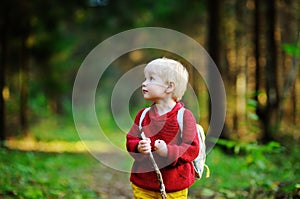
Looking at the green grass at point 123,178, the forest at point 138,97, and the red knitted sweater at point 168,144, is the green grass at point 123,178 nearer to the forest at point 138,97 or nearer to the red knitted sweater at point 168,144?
the forest at point 138,97

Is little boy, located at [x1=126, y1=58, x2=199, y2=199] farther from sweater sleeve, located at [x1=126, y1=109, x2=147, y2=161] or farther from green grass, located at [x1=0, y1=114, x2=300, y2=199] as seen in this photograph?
green grass, located at [x1=0, y1=114, x2=300, y2=199]

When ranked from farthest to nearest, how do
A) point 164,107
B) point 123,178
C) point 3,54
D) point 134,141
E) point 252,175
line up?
point 3,54
point 123,178
point 252,175
point 164,107
point 134,141

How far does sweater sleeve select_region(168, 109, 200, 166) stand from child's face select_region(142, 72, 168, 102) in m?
0.26

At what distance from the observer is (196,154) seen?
377 cm

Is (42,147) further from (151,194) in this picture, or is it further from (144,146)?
(144,146)

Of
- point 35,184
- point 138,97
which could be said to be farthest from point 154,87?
point 138,97

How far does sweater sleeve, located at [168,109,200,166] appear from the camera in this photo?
12.0 feet

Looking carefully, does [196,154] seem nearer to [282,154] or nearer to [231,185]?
[231,185]

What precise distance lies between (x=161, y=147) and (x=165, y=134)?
0.21m

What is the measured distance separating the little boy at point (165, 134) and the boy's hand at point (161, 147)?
0.14 ft

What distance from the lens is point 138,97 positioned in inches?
1147

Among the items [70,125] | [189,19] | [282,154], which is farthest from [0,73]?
[70,125]

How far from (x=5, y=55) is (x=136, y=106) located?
15228 millimetres

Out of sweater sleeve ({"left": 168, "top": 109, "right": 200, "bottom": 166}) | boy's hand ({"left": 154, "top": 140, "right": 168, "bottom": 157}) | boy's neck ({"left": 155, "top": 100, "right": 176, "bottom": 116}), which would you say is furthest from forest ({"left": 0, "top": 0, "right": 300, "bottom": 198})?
boy's hand ({"left": 154, "top": 140, "right": 168, "bottom": 157})
